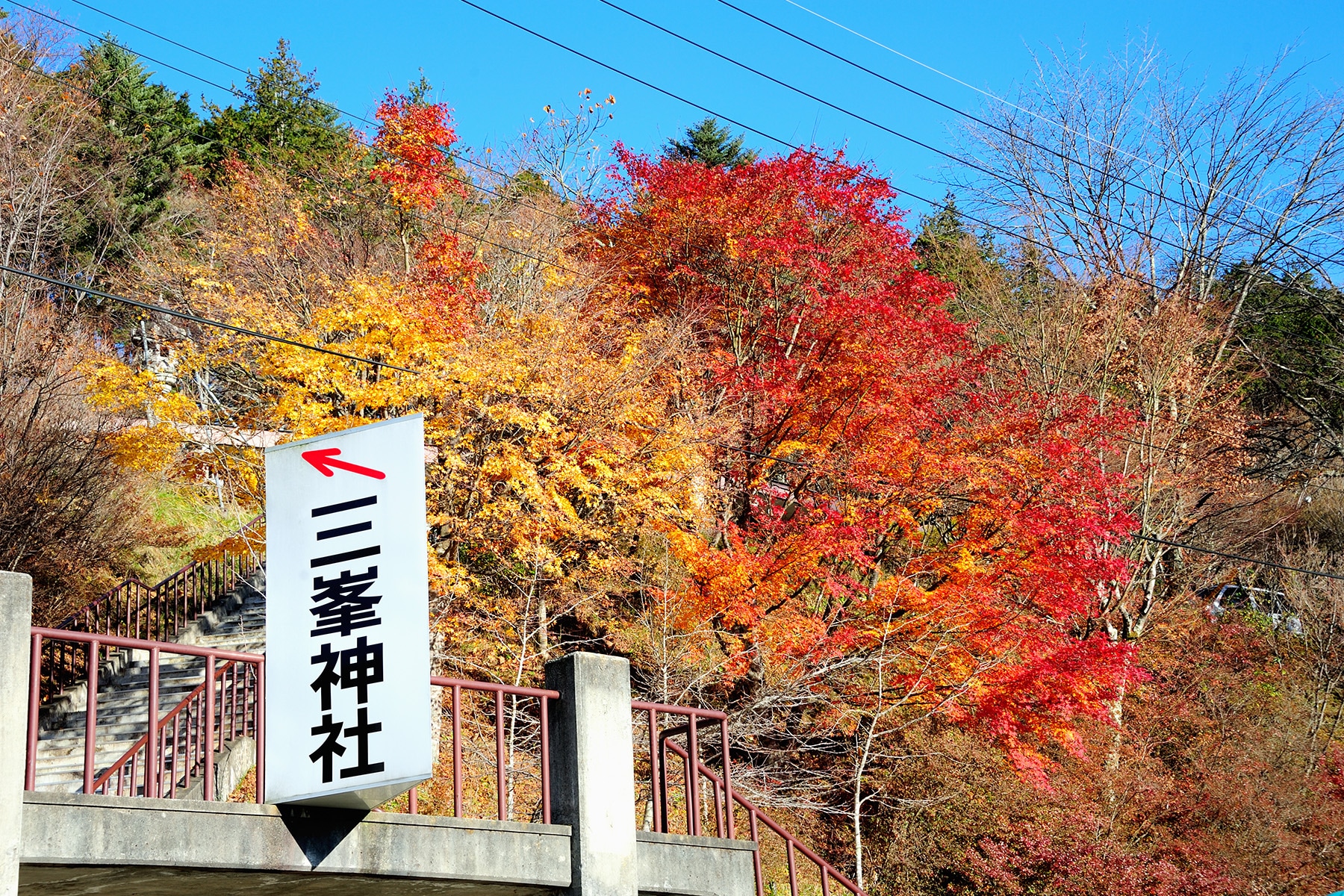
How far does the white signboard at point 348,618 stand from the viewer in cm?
796

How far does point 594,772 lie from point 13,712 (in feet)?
14.7

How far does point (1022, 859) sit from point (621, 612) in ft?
29.7

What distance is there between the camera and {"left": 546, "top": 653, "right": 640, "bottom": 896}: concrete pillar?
392 inches

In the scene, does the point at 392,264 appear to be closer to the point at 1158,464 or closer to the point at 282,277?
the point at 282,277

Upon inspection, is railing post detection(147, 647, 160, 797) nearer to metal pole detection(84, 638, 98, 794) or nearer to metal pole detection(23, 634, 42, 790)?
metal pole detection(84, 638, 98, 794)

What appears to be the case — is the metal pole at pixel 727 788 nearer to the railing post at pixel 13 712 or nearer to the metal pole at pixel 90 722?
the metal pole at pixel 90 722

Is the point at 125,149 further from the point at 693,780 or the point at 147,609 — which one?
the point at 693,780

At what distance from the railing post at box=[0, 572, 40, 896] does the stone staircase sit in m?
6.21

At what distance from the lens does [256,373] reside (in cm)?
1927

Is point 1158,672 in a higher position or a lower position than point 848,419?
lower

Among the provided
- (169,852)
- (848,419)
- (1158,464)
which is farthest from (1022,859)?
(169,852)

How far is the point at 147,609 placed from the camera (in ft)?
65.4

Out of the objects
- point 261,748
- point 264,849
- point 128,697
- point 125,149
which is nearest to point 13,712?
point 261,748

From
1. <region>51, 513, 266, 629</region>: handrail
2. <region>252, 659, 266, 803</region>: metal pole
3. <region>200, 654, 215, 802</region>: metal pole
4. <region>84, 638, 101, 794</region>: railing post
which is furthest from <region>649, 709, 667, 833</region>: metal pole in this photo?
<region>51, 513, 266, 629</region>: handrail
